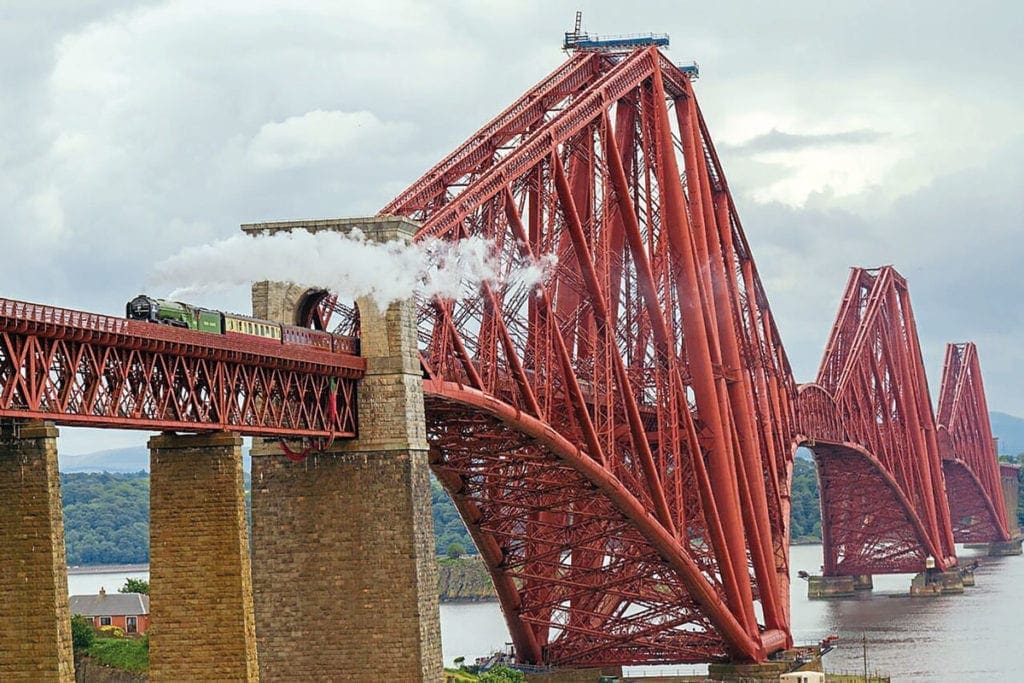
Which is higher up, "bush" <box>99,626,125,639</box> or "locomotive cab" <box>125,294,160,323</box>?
"locomotive cab" <box>125,294,160,323</box>

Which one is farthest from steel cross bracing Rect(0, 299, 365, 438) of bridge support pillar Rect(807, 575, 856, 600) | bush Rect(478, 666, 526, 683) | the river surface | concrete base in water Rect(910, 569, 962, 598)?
concrete base in water Rect(910, 569, 962, 598)

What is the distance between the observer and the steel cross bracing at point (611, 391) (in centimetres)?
6900

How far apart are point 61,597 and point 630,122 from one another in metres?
49.7

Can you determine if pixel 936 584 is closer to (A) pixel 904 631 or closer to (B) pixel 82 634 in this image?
(A) pixel 904 631

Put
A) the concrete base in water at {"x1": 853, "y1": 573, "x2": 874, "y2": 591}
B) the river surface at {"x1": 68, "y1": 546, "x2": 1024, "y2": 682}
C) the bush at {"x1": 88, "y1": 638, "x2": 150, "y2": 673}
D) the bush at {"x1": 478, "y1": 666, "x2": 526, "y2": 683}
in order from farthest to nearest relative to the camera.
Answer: the concrete base in water at {"x1": 853, "y1": 573, "x2": 874, "y2": 591} → the river surface at {"x1": 68, "y1": 546, "x2": 1024, "y2": 682} → the bush at {"x1": 88, "y1": 638, "x2": 150, "y2": 673} → the bush at {"x1": 478, "y1": 666, "x2": 526, "y2": 683}

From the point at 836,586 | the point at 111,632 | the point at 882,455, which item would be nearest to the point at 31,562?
the point at 111,632

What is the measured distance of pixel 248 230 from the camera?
186ft

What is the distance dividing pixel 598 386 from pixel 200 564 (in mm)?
32268

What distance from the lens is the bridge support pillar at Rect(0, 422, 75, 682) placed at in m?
40.2

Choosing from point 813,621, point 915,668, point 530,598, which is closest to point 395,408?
point 530,598

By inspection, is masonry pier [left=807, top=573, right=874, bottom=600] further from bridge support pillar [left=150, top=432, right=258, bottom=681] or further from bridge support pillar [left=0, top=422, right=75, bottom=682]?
bridge support pillar [left=0, top=422, right=75, bottom=682]

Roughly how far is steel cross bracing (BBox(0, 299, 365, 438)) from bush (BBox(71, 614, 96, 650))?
43.2 meters

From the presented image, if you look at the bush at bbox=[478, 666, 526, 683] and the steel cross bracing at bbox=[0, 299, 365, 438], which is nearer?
the steel cross bracing at bbox=[0, 299, 365, 438]

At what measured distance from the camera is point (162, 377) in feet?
147
